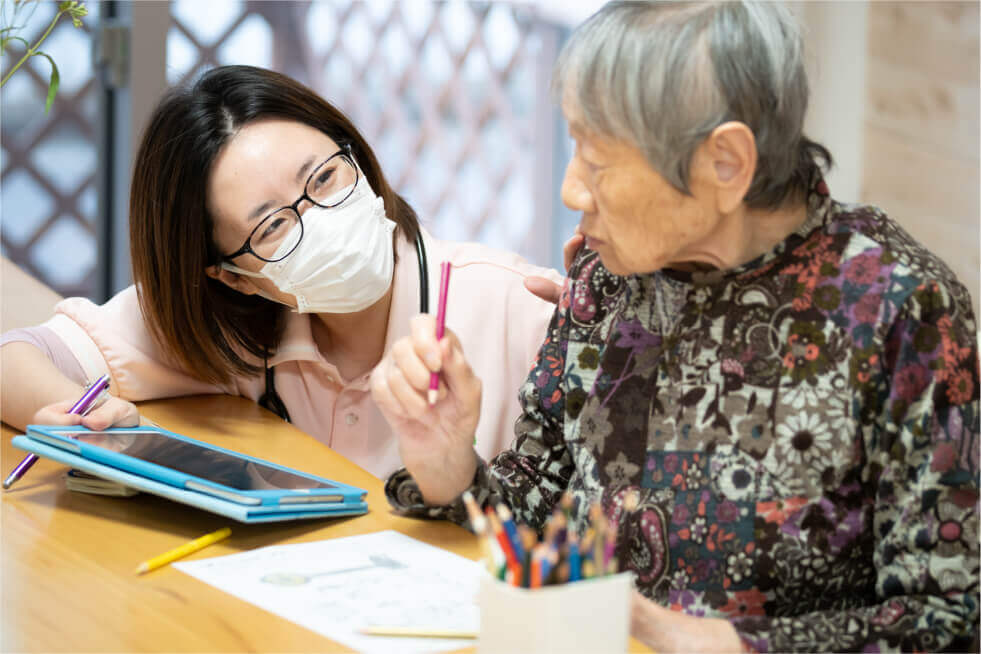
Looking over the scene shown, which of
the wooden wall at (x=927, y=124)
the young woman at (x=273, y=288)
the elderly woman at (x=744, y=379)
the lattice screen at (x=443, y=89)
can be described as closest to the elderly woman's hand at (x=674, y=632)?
the elderly woman at (x=744, y=379)

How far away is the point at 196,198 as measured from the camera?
1.26 metres

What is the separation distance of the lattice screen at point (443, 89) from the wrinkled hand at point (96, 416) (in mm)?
3303

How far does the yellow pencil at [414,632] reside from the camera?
0.68 meters

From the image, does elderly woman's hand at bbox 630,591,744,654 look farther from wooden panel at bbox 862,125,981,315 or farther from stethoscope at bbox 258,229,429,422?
wooden panel at bbox 862,125,981,315

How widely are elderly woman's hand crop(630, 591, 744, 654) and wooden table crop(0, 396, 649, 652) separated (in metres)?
0.04

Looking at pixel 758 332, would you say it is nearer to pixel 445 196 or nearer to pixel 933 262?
pixel 933 262

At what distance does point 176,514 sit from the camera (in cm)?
95

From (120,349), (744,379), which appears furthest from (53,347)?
(744,379)

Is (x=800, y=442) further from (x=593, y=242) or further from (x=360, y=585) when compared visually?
(x=360, y=585)

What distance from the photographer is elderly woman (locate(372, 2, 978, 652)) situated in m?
0.77

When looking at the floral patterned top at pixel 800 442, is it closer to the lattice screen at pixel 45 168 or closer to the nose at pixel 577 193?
the nose at pixel 577 193

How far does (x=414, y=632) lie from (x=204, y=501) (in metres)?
0.28

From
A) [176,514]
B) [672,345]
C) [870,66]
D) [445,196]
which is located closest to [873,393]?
[672,345]

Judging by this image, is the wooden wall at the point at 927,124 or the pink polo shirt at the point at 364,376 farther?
the wooden wall at the point at 927,124
